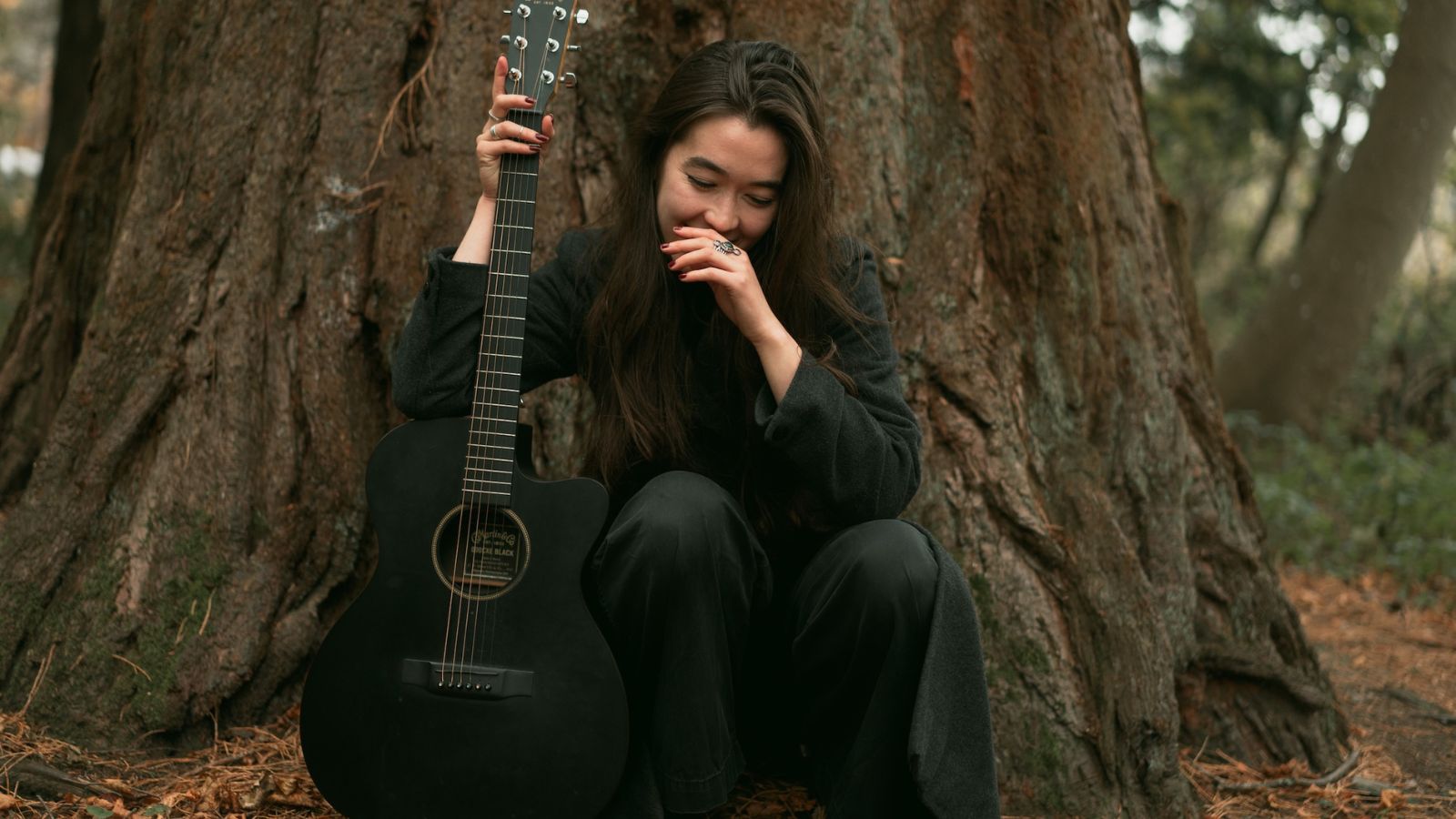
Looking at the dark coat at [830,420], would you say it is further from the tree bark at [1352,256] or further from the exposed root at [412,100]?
the tree bark at [1352,256]

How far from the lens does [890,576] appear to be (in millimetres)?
2279

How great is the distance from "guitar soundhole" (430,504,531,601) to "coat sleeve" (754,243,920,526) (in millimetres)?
555

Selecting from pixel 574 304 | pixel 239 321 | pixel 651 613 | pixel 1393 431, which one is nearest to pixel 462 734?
pixel 651 613

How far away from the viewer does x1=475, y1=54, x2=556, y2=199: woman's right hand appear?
2.49 metres

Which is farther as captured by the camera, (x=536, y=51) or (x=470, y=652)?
(x=536, y=51)

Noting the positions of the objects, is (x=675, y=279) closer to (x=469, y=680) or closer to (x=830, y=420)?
(x=830, y=420)

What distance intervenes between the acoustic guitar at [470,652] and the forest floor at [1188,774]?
452 millimetres

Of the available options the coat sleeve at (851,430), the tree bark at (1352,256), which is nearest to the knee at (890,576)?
the coat sleeve at (851,430)

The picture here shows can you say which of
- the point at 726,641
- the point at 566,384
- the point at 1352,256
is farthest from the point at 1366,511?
the point at 726,641

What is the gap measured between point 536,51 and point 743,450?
99 cm

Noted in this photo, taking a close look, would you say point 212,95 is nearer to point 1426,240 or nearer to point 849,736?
point 849,736

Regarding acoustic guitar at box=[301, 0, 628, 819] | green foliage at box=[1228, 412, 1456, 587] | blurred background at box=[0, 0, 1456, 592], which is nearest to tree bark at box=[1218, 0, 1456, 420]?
blurred background at box=[0, 0, 1456, 592]

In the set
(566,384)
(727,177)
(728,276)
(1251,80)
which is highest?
(1251,80)

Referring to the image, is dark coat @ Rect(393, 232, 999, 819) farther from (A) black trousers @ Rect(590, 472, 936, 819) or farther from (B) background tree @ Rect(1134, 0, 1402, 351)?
(B) background tree @ Rect(1134, 0, 1402, 351)
